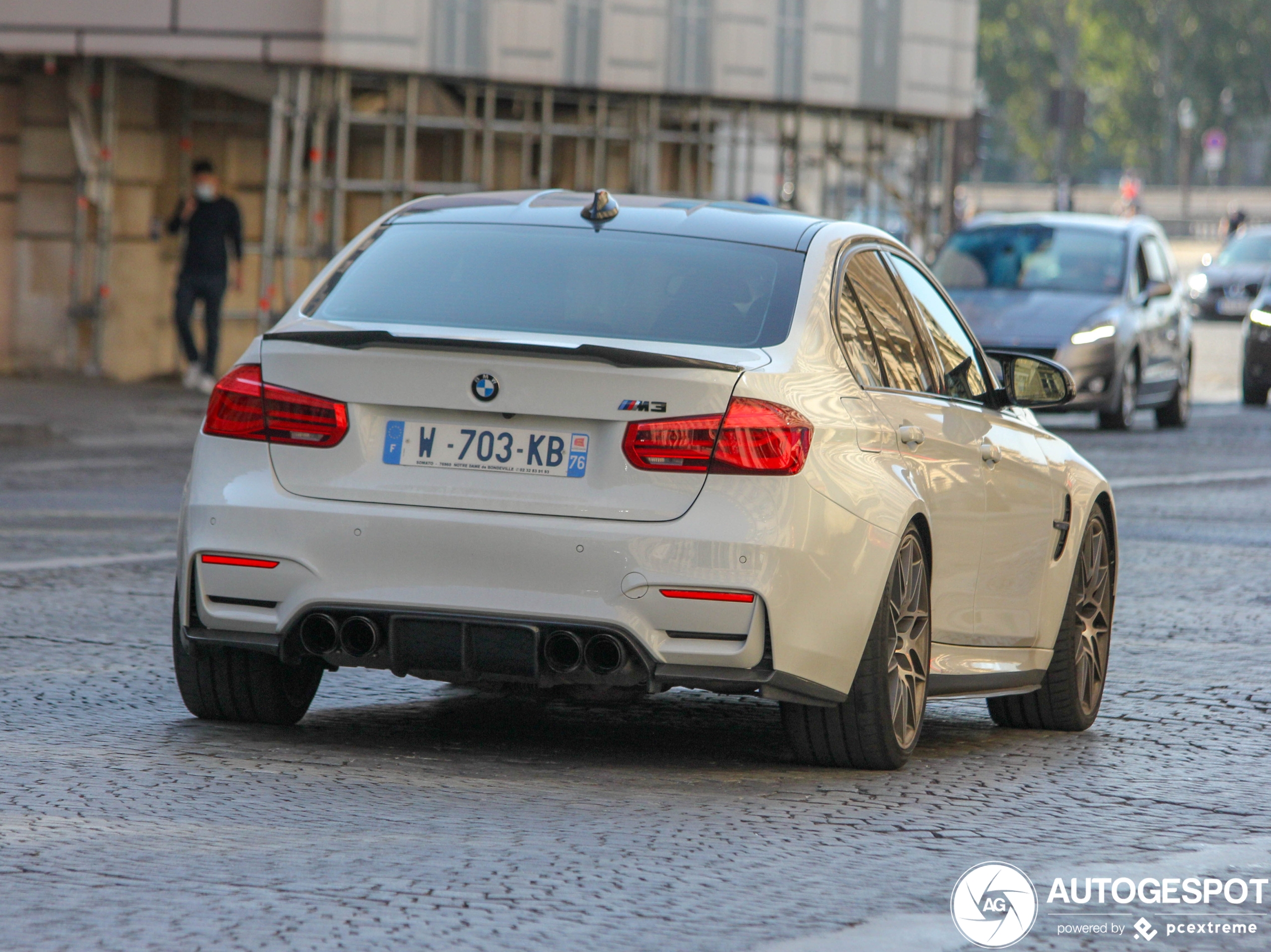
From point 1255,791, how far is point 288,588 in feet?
8.27

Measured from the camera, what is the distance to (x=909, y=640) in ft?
20.7

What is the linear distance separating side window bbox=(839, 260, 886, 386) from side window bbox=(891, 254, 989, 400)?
479 millimetres

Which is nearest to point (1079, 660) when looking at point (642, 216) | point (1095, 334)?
point (642, 216)

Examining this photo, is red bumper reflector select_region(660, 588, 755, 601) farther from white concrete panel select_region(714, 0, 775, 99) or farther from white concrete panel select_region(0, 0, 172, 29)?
white concrete panel select_region(714, 0, 775, 99)

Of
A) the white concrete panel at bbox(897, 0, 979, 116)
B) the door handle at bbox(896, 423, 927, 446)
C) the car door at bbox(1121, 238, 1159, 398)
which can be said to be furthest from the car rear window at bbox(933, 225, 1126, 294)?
the door handle at bbox(896, 423, 927, 446)

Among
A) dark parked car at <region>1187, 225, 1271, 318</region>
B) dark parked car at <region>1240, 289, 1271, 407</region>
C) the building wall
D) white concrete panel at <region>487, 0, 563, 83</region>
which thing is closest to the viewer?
the building wall

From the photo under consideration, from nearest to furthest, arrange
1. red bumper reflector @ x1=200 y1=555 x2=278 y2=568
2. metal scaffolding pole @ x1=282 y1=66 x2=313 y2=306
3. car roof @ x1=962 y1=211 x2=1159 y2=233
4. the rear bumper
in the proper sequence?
the rear bumper, red bumper reflector @ x1=200 y1=555 x2=278 y2=568, car roof @ x1=962 y1=211 x2=1159 y2=233, metal scaffolding pole @ x1=282 y1=66 x2=313 y2=306

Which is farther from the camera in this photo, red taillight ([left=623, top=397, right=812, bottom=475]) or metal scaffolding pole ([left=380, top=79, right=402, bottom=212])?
metal scaffolding pole ([left=380, top=79, right=402, bottom=212])

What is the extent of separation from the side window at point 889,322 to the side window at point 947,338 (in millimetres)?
128

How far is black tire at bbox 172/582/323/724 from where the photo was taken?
6.41m

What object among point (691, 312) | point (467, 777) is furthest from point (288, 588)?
point (691, 312)

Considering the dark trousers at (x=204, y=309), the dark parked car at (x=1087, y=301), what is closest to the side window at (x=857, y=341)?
the dark parked car at (x=1087, y=301)

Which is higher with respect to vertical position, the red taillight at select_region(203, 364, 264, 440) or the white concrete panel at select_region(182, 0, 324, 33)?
the white concrete panel at select_region(182, 0, 324, 33)

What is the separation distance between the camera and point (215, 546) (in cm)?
604
